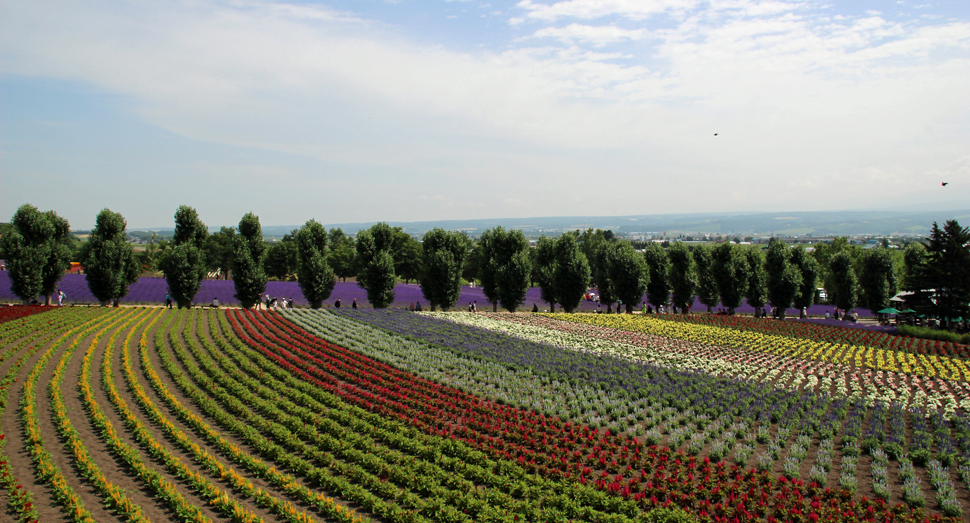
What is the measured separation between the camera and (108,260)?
1881 inches

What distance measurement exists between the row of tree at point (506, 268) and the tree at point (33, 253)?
0.09m

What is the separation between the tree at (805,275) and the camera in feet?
188

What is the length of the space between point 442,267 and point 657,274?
2457cm

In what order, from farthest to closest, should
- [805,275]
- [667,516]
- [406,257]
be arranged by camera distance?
[406,257], [805,275], [667,516]

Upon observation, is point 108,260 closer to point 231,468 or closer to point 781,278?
point 231,468

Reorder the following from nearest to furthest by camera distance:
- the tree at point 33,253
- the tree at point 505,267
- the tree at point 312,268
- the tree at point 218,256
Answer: the tree at point 33,253
the tree at point 312,268
the tree at point 505,267
the tree at point 218,256

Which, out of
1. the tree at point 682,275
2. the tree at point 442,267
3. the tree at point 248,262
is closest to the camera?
the tree at point 248,262

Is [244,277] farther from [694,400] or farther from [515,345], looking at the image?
[694,400]

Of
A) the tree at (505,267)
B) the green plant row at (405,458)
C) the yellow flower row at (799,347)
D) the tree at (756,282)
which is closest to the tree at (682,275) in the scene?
the tree at (756,282)

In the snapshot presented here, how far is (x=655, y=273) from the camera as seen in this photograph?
190 feet

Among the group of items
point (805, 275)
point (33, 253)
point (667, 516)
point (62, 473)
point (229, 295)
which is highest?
point (33, 253)

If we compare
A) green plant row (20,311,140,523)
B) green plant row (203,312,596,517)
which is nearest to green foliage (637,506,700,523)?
green plant row (203,312,596,517)

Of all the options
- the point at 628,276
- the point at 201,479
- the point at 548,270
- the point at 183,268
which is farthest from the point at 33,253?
the point at 628,276

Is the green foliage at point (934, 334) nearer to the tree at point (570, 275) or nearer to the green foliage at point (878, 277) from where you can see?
the green foliage at point (878, 277)
